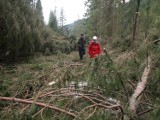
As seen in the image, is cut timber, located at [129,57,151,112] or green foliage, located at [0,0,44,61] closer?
cut timber, located at [129,57,151,112]

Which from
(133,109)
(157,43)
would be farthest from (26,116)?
(157,43)

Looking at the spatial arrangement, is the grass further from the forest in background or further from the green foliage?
the green foliage

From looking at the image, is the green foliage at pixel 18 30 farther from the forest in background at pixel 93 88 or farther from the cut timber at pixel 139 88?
the cut timber at pixel 139 88

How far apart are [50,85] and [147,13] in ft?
50.4

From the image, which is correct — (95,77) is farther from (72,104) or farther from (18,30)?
(18,30)

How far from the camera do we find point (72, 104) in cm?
348

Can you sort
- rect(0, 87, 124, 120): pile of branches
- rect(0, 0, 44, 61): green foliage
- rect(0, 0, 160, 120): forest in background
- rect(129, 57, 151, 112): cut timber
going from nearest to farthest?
rect(0, 87, 124, 120): pile of branches
rect(0, 0, 160, 120): forest in background
rect(129, 57, 151, 112): cut timber
rect(0, 0, 44, 61): green foliage

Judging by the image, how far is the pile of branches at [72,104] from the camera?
3.15 meters

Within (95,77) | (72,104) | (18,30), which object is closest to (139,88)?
(95,77)

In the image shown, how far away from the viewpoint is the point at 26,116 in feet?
10.8

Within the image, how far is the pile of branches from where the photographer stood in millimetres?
3154

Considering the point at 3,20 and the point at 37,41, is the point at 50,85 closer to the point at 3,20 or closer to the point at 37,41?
the point at 3,20

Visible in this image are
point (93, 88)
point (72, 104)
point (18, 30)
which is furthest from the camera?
point (18, 30)

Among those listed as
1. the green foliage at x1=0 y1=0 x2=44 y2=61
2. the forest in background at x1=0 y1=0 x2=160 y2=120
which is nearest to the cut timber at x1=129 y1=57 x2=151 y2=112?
the forest in background at x1=0 y1=0 x2=160 y2=120
